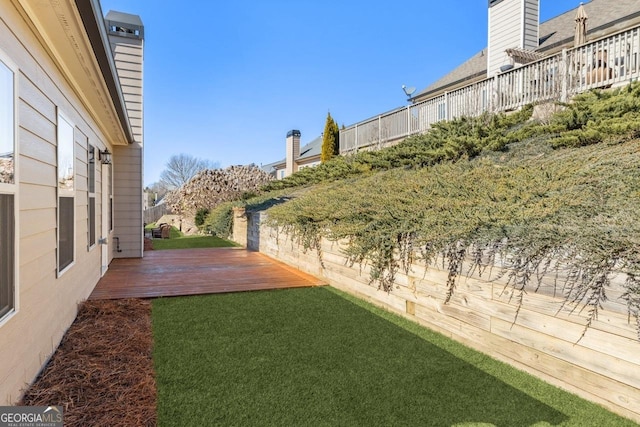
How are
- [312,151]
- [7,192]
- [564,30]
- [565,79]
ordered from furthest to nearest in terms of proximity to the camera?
1. [312,151]
2. [564,30]
3. [565,79]
4. [7,192]

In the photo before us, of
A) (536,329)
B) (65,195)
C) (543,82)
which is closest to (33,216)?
(65,195)

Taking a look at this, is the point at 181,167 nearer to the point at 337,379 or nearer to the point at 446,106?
the point at 446,106

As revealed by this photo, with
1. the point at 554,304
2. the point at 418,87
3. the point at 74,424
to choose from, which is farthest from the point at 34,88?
the point at 418,87

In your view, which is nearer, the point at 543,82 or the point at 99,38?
the point at 99,38

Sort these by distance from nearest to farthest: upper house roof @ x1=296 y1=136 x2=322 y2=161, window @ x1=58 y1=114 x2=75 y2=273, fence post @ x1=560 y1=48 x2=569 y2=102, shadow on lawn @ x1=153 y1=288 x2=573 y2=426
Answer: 1. shadow on lawn @ x1=153 y1=288 x2=573 y2=426
2. window @ x1=58 y1=114 x2=75 y2=273
3. fence post @ x1=560 y1=48 x2=569 y2=102
4. upper house roof @ x1=296 y1=136 x2=322 y2=161

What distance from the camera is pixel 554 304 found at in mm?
2455

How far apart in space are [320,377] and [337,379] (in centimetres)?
12

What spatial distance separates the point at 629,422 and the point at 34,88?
13.9ft

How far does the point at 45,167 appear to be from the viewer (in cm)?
279

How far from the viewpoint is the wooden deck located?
5.28 metres

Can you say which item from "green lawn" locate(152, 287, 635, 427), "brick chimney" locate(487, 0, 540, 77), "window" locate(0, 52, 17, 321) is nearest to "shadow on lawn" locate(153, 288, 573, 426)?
"green lawn" locate(152, 287, 635, 427)

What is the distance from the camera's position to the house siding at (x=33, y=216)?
2.13 m

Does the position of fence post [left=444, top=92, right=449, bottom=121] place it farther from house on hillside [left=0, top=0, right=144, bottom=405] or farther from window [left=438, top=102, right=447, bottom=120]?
house on hillside [left=0, top=0, right=144, bottom=405]

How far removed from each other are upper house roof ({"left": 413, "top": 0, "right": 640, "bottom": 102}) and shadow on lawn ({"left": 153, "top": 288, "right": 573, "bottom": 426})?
966 centimetres
